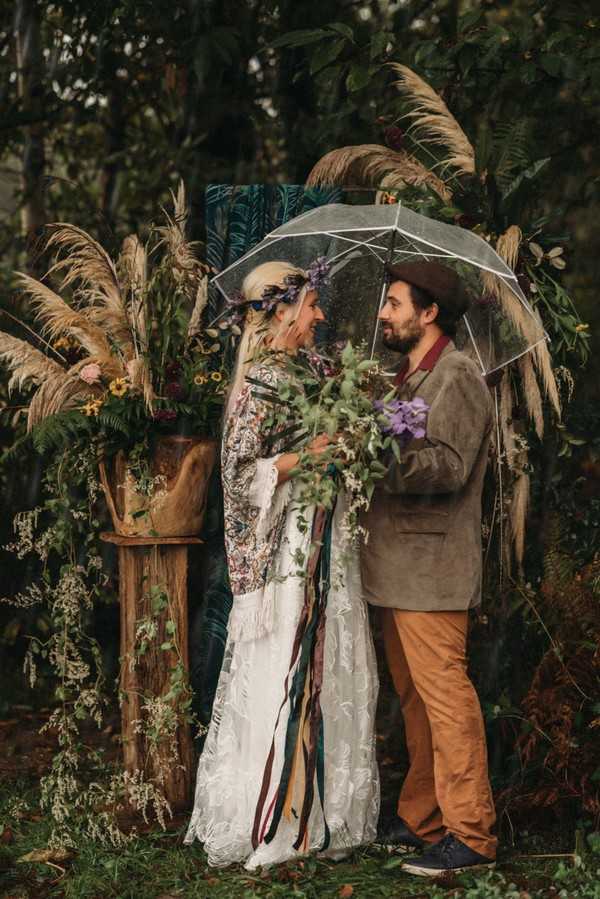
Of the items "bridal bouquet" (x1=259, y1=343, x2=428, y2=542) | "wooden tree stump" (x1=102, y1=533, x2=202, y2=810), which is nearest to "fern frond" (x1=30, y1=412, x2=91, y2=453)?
"wooden tree stump" (x1=102, y1=533, x2=202, y2=810)

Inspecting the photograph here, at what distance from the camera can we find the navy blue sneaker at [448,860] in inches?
151

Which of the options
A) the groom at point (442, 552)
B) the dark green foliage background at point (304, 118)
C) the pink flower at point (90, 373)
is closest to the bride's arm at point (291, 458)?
the groom at point (442, 552)

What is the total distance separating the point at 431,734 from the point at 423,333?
1473 mm

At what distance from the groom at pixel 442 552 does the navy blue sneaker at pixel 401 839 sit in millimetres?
206

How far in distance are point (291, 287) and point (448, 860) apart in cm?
204

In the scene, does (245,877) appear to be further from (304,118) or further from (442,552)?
(304,118)

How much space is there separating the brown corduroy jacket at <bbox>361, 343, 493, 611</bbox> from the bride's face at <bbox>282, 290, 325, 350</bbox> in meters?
0.40

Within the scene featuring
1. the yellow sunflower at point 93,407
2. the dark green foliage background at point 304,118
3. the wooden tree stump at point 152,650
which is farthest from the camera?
the dark green foliage background at point 304,118

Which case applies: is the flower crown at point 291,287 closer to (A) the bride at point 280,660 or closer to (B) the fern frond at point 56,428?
(A) the bride at point 280,660

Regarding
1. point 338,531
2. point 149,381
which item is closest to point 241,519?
point 338,531

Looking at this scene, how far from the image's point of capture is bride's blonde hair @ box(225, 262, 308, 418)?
396 centimetres

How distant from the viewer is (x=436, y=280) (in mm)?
3803

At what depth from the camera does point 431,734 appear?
13.7 feet

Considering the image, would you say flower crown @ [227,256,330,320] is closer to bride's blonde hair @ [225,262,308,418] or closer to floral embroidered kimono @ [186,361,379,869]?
bride's blonde hair @ [225,262,308,418]
